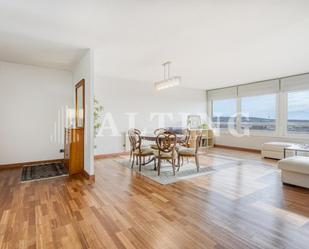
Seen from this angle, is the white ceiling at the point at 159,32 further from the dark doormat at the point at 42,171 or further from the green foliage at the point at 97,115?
the dark doormat at the point at 42,171

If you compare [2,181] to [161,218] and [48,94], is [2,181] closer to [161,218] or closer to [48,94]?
[48,94]

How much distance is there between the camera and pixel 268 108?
642 cm

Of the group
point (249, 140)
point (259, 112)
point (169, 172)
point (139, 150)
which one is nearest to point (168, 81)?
point (139, 150)

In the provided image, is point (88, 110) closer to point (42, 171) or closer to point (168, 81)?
point (42, 171)

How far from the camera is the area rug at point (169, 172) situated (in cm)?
357

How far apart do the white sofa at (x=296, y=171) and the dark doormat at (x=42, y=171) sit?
4.18 meters

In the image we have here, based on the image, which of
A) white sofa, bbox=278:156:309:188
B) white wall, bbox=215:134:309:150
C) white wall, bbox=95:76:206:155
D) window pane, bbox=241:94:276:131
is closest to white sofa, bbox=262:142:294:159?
white wall, bbox=215:134:309:150

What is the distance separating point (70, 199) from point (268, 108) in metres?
6.54

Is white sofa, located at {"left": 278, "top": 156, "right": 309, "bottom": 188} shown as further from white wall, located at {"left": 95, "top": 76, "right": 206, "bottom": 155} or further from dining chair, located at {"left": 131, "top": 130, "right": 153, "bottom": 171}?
white wall, located at {"left": 95, "top": 76, "right": 206, "bottom": 155}

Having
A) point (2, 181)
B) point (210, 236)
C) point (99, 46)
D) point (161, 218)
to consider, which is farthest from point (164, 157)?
point (2, 181)

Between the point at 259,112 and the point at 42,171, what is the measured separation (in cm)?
689

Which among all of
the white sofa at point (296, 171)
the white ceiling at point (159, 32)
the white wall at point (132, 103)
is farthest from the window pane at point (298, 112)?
the white wall at point (132, 103)

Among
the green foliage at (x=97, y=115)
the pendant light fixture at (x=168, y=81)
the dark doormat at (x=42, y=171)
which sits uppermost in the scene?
the pendant light fixture at (x=168, y=81)

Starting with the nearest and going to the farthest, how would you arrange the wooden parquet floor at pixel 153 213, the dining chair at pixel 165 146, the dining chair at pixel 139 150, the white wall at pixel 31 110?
1. the wooden parquet floor at pixel 153 213
2. the dining chair at pixel 165 146
3. the dining chair at pixel 139 150
4. the white wall at pixel 31 110
